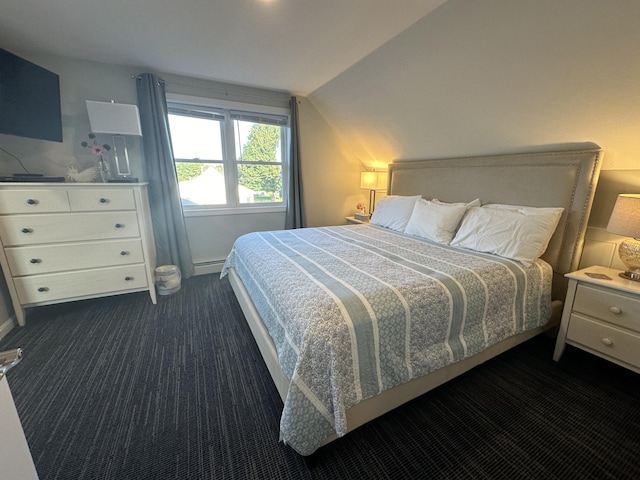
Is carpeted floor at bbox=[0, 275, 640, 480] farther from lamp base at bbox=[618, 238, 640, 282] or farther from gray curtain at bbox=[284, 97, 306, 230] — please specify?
gray curtain at bbox=[284, 97, 306, 230]

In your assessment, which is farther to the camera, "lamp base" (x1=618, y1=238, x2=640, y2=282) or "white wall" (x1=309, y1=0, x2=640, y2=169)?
"lamp base" (x1=618, y1=238, x2=640, y2=282)

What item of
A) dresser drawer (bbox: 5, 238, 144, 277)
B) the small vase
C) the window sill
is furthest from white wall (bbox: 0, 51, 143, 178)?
the window sill

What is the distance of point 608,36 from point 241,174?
10.9ft

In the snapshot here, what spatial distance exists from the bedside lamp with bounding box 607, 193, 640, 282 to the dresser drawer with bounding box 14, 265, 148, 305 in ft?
12.0

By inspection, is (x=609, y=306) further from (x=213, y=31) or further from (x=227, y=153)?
(x=227, y=153)

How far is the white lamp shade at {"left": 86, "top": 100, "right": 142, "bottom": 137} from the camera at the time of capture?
7.68ft

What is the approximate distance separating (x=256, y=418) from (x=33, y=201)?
91.8 inches

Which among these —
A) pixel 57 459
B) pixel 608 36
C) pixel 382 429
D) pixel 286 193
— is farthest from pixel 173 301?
pixel 608 36

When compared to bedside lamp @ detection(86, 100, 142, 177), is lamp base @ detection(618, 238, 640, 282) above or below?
below

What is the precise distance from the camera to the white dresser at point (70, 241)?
2051mm

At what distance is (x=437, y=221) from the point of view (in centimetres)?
248

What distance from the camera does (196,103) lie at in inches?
118

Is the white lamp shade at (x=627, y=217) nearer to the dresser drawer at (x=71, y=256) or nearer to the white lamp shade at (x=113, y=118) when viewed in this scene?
the dresser drawer at (x=71, y=256)

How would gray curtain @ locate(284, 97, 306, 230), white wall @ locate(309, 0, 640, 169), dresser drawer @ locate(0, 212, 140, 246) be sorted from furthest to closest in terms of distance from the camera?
1. gray curtain @ locate(284, 97, 306, 230)
2. dresser drawer @ locate(0, 212, 140, 246)
3. white wall @ locate(309, 0, 640, 169)
